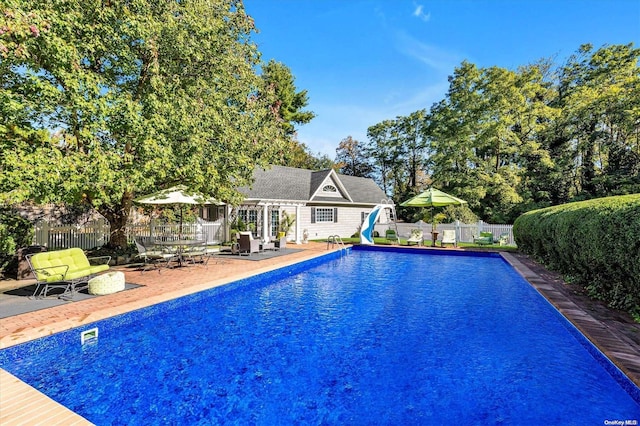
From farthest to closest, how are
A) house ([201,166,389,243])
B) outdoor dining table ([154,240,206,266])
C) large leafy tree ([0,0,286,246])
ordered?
house ([201,166,389,243]) < outdoor dining table ([154,240,206,266]) < large leafy tree ([0,0,286,246])

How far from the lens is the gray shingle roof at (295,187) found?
2036cm

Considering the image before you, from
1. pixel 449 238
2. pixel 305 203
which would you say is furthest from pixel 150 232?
pixel 449 238

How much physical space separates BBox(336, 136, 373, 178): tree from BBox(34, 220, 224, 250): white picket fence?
3089 cm

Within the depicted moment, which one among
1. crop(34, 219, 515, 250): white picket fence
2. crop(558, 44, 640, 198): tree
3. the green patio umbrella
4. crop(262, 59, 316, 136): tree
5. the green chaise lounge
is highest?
crop(262, 59, 316, 136): tree

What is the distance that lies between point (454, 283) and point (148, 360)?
9017 millimetres

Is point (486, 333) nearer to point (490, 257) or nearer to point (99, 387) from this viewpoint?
point (99, 387)

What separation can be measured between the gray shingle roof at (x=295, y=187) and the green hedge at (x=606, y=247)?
14.6 metres

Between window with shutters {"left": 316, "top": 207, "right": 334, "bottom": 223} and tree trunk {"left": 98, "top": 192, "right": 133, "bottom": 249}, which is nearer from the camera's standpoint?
tree trunk {"left": 98, "top": 192, "right": 133, "bottom": 249}

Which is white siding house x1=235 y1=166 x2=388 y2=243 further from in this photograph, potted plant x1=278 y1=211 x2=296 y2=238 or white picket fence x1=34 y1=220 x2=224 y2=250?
white picket fence x1=34 y1=220 x2=224 y2=250

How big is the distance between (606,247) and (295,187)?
60.8 feet

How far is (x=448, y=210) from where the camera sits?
23.7 meters

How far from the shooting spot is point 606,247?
616 cm

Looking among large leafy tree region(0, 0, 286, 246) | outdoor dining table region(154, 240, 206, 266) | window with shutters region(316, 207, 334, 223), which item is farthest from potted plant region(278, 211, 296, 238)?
outdoor dining table region(154, 240, 206, 266)

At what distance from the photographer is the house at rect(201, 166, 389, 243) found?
762 inches
